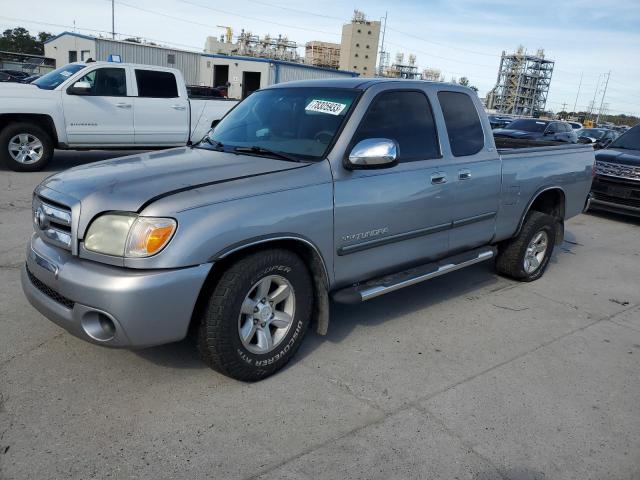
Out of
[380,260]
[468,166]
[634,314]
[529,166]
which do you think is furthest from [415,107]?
[634,314]

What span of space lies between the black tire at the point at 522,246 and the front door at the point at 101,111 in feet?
25.1

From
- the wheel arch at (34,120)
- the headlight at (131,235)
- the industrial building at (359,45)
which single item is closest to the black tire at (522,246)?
the headlight at (131,235)

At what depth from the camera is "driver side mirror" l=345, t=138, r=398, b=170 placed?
351cm

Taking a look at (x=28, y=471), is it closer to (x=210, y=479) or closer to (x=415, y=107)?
(x=210, y=479)

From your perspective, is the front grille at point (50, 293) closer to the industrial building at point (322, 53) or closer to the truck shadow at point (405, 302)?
the truck shadow at point (405, 302)

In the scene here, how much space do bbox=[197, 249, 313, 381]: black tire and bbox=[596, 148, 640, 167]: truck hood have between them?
7.87 metres

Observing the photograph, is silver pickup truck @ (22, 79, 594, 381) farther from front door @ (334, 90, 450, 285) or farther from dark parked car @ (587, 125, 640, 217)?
dark parked car @ (587, 125, 640, 217)

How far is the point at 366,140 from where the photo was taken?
11.6 feet

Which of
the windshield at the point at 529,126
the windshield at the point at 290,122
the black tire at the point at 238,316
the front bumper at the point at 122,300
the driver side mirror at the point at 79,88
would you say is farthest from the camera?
the windshield at the point at 529,126

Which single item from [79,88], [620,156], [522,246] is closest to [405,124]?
[522,246]

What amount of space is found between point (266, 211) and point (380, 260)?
1.13 meters

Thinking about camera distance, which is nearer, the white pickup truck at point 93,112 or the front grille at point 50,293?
the front grille at point 50,293

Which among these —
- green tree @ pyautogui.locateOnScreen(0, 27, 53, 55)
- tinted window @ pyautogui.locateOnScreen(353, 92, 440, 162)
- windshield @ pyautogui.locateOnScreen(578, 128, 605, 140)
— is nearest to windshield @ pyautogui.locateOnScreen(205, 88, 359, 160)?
tinted window @ pyautogui.locateOnScreen(353, 92, 440, 162)

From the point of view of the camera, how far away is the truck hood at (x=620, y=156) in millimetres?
9191
